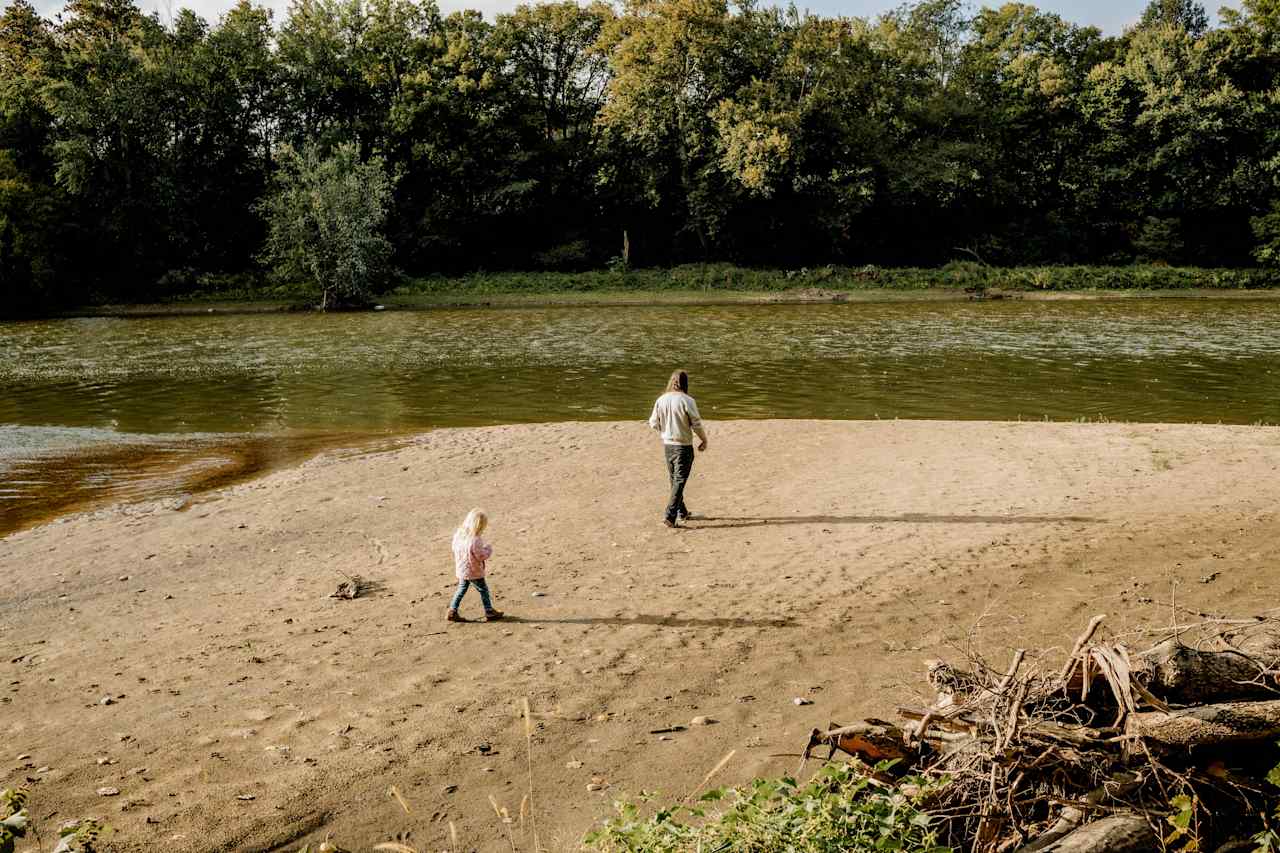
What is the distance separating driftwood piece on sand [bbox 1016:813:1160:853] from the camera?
10.3ft

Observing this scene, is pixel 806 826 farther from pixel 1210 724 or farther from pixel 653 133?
pixel 653 133

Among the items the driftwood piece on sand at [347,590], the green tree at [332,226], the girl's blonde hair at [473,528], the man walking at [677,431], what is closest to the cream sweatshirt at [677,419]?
the man walking at [677,431]

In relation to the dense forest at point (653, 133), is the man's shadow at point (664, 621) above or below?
below

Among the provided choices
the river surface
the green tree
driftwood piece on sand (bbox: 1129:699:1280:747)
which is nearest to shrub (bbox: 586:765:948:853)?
driftwood piece on sand (bbox: 1129:699:1280:747)

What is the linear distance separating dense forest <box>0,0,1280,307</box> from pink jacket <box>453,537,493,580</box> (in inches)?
1765

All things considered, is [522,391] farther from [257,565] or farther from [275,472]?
[257,565]

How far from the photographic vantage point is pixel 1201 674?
3418mm

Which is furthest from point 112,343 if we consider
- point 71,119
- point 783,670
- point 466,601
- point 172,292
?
point 783,670

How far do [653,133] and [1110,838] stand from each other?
175 feet

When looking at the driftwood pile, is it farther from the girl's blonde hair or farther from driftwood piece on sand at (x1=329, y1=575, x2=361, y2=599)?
driftwood piece on sand at (x1=329, y1=575, x2=361, y2=599)

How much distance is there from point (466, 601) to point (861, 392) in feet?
49.2

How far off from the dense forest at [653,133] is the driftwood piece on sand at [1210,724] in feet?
162

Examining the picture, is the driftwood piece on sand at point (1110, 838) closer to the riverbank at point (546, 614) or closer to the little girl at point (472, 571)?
the riverbank at point (546, 614)

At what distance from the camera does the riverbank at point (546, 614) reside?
17.0 ft
